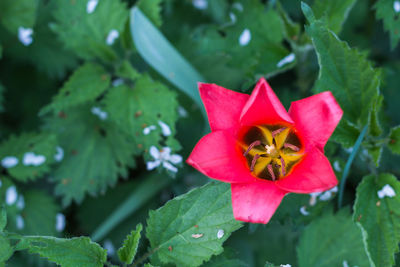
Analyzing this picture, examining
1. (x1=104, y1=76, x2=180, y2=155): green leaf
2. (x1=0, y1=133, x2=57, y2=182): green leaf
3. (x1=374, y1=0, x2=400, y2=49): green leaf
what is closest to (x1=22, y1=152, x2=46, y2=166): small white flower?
(x1=0, y1=133, x2=57, y2=182): green leaf

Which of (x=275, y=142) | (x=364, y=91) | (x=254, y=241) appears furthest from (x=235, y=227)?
(x=254, y=241)

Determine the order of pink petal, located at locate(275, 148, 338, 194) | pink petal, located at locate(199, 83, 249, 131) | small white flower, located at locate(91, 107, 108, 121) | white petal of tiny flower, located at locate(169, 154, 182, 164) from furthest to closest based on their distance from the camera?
1. small white flower, located at locate(91, 107, 108, 121)
2. white petal of tiny flower, located at locate(169, 154, 182, 164)
3. pink petal, located at locate(199, 83, 249, 131)
4. pink petal, located at locate(275, 148, 338, 194)

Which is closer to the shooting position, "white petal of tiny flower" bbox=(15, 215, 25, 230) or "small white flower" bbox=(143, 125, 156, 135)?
"small white flower" bbox=(143, 125, 156, 135)

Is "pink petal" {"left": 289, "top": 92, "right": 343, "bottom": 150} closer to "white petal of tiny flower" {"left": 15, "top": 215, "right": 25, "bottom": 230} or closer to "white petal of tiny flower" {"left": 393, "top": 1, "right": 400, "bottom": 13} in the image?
"white petal of tiny flower" {"left": 393, "top": 1, "right": 400, "bottom": 13}

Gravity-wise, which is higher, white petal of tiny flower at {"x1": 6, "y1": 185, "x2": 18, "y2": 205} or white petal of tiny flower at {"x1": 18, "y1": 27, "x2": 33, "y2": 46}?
white petal of tiny flower at {"x1": 18, "y1": 27, "x2": 33, "y2": 46}

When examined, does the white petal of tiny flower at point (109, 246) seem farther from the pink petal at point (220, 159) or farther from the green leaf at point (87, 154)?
the pink petal at point (220, 159)

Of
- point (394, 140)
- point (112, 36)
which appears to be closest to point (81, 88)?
point (112, 36)

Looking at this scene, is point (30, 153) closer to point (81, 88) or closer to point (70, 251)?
point (81, 88)
